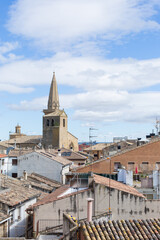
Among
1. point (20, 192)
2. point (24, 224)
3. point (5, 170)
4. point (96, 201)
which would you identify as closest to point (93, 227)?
point (96, 201)

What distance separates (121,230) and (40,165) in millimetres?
29644

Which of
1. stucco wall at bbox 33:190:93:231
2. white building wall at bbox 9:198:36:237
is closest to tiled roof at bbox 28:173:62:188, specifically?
white building wall at bbox 9:198:36:237

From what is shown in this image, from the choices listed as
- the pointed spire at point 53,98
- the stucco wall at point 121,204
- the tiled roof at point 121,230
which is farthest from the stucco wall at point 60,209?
the pointed spire at point 53,98

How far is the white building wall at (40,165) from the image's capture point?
40.1m

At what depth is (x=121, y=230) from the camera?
1205 cm

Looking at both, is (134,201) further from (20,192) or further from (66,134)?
(66,134)

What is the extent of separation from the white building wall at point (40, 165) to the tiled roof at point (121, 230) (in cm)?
2755

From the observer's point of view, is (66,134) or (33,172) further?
(66,134)

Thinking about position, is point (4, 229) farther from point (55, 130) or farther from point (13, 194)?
point (55, 130)

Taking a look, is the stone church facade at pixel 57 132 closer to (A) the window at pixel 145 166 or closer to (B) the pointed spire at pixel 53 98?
(B) the pointed spire at pixel 53 98

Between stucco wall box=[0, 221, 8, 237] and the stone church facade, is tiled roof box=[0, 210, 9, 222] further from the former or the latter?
the stone church facade

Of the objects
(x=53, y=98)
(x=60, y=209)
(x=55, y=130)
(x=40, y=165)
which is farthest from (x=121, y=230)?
(x=53, y=98)

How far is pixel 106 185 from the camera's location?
18.0 metres

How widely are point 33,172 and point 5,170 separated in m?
4.86
